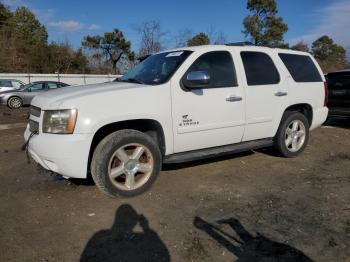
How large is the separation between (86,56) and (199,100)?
40.6m

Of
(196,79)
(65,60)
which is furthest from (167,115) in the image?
(65,60)

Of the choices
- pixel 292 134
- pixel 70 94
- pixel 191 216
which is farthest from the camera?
pixel 292 134

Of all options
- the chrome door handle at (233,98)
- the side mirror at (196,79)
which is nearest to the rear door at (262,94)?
the chrome door handle at (233,98)

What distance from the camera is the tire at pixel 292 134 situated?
630 cm

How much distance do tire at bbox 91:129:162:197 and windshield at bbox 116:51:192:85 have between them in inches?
32.9

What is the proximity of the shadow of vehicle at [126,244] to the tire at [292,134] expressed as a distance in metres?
3.16

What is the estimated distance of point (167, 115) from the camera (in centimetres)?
483

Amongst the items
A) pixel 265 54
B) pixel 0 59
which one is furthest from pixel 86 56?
pixel 265 54

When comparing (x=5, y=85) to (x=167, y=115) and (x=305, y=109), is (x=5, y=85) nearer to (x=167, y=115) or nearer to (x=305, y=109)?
(x=305, y=109)

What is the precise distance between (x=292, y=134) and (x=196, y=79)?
2550mm

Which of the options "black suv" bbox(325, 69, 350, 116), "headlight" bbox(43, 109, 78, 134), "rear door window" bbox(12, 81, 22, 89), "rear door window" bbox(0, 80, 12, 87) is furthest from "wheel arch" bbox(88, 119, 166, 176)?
"rear door window" bbox(12, 81, 22, 89)

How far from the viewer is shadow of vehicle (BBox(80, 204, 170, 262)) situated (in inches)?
129

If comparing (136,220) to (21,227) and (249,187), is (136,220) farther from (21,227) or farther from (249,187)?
(249,187)

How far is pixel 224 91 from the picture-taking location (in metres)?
5.31
